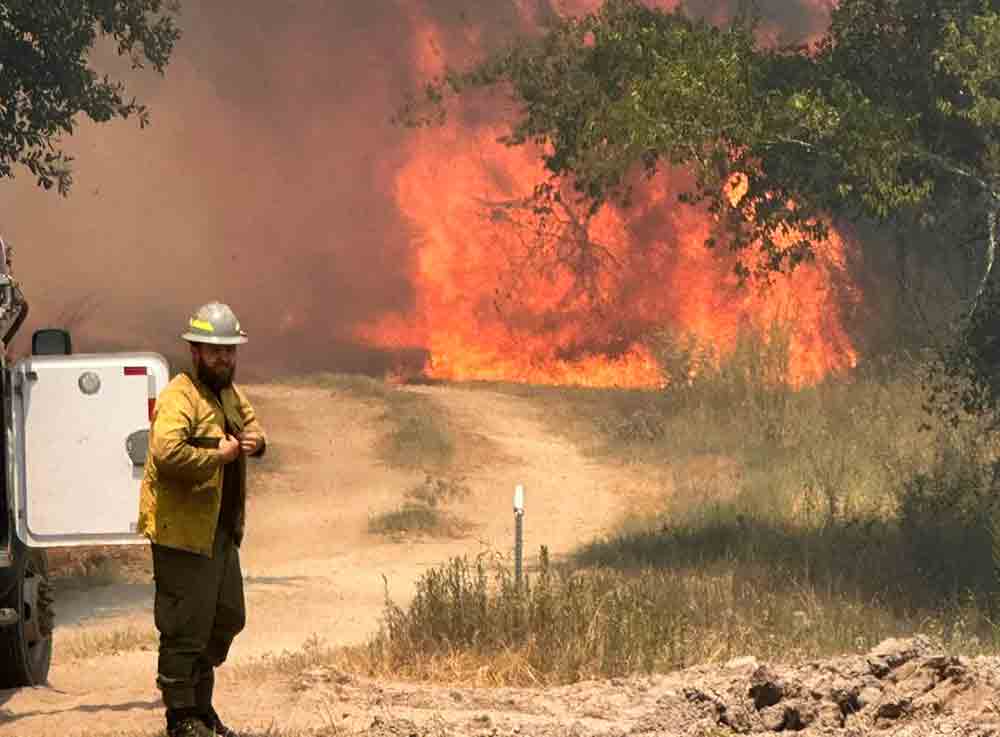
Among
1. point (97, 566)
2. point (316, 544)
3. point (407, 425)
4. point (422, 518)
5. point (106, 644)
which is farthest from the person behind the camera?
point (407, 425)

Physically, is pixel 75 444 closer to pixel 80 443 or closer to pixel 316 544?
pixel 80 443

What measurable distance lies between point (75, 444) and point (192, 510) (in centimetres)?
151

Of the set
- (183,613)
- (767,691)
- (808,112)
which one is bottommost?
(767,691)

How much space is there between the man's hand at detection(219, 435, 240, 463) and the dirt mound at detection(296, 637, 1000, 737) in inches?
57.8

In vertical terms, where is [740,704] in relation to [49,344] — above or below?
below

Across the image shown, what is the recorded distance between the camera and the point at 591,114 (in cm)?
1891

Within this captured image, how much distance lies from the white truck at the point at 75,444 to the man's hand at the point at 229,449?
1292 mm

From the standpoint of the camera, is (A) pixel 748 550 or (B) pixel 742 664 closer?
(B) pixel 742 664

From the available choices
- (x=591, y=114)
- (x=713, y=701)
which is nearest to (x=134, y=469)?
(x=713, y=701)

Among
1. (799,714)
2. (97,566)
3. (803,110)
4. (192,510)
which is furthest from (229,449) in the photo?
(97,566)

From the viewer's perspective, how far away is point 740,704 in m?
9.95

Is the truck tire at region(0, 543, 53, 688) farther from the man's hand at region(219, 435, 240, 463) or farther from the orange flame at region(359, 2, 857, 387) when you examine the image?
the orange flame at region(359, 2, 857, 387)

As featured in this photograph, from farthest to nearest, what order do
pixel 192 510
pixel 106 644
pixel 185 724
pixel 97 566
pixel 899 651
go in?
1. pixel 97 566
2. pixel 106 644
3. pixel 899 651
4. pixel 185 724
5. pixel 192 510

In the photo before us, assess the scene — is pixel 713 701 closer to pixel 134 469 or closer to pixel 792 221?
pixel 134 469
